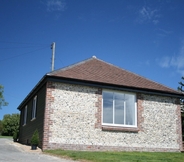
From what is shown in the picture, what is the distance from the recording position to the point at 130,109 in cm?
1723

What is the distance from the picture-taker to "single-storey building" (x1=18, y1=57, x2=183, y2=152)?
50.0 feet

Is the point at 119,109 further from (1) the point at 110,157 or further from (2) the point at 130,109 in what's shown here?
(1) the point at 110,157

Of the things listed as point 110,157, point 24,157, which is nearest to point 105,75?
point 110,157

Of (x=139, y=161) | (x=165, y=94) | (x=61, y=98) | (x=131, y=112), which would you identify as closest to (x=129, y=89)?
(x=131, y=112)

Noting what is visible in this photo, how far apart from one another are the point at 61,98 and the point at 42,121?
5.47 feet

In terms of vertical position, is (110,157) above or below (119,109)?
below

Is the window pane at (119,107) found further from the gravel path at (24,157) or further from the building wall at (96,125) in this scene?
the gravel path at (24,157)

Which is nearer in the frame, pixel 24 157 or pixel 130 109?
pixel 24 157

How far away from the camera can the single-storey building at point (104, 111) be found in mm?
15250

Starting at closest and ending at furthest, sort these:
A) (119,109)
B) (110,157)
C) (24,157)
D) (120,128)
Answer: (24,157) → (110,157) → (120,128) → (119,109)

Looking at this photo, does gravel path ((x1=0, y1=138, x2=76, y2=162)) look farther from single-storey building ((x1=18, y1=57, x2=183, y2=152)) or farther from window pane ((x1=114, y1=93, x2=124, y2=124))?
window pane ((x1=114, y1=93, x2=124, y2=124))

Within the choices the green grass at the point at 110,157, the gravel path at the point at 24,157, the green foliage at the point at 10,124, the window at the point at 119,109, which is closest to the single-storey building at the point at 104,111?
the window at the point at 119,109

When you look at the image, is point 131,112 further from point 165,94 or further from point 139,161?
point 139,161

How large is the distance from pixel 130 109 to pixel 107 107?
160 centimetres
